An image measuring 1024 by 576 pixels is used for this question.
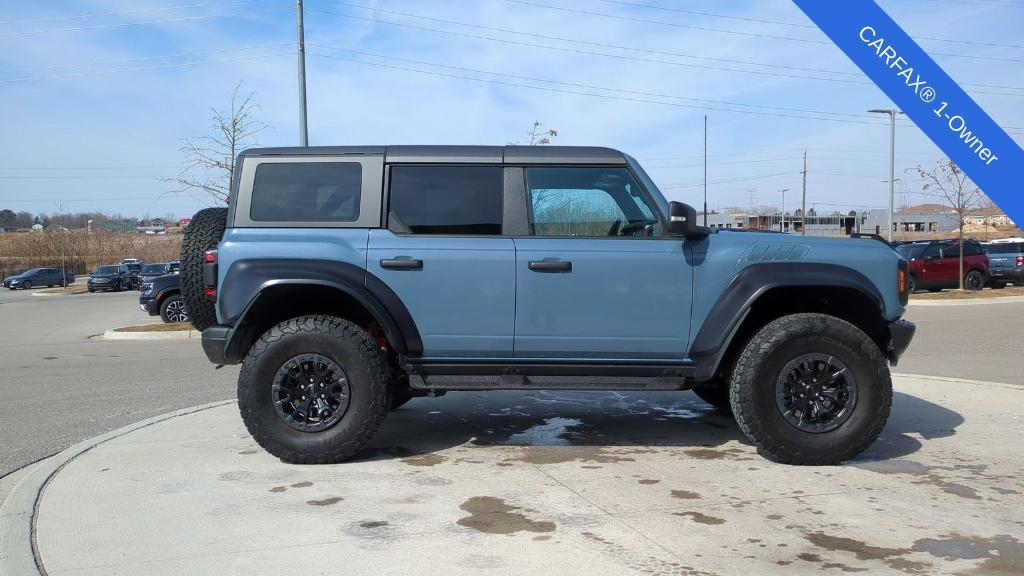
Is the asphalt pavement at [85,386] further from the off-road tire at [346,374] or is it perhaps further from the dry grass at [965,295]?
the dry grass at [965,295]

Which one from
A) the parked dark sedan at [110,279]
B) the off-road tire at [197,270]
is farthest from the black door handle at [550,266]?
the parked dark sedan at [110,279]

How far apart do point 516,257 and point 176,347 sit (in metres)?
9.89

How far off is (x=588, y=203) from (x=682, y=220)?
73 centimetres

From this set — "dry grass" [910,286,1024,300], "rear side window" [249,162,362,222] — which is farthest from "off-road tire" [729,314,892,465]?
"dry grass" [910,286,1024,300]

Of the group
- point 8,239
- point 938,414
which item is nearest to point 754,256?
point 938,414

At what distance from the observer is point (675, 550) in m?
3.85

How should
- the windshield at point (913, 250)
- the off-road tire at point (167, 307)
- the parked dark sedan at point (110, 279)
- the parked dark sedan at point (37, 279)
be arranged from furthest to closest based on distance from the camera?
the parked dark sedan at point (37, 279), the parked dark sedan at point (110, 279), the windshield at point (913, 250), the off-road tire at point (167, 307)

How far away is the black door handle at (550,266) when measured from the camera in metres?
5.34

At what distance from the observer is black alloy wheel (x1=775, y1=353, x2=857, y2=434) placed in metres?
5.29

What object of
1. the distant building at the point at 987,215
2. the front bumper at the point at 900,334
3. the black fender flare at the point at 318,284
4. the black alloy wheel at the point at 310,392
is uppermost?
the distant building at the point at 987,215

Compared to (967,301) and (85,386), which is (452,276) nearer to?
(85,386)

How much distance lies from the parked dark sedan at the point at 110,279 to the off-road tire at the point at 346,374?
40.6 metres

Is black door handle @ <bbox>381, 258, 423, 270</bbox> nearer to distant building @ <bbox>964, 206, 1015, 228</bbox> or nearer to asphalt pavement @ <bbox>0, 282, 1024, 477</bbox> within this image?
asphalt pavement @ <bbox>0, 282, 1024, 477</bbox>

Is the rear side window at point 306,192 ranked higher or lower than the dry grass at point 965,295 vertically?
higher
